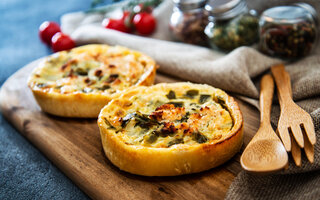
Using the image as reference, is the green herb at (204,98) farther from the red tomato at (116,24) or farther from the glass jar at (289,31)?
the red tomato at (116,24)

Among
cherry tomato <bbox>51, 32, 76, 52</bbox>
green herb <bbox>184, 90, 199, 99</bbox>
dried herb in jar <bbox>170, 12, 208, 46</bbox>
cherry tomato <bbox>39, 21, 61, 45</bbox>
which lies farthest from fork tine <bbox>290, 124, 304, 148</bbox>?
cherry tomato <bbox>39, 21, 61, 45</bbox>

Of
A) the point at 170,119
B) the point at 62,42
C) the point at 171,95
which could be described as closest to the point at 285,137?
the point at 170,119

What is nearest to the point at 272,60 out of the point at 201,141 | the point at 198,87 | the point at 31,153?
the point at 198,87

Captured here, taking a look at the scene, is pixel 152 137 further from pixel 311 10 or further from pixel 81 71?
pixel 311 10

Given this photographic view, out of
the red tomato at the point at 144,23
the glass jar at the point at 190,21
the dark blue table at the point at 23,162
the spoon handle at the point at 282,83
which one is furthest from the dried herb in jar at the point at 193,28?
the dark blue table at the point at 23,162

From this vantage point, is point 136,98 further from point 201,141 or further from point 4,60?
point 4,60
